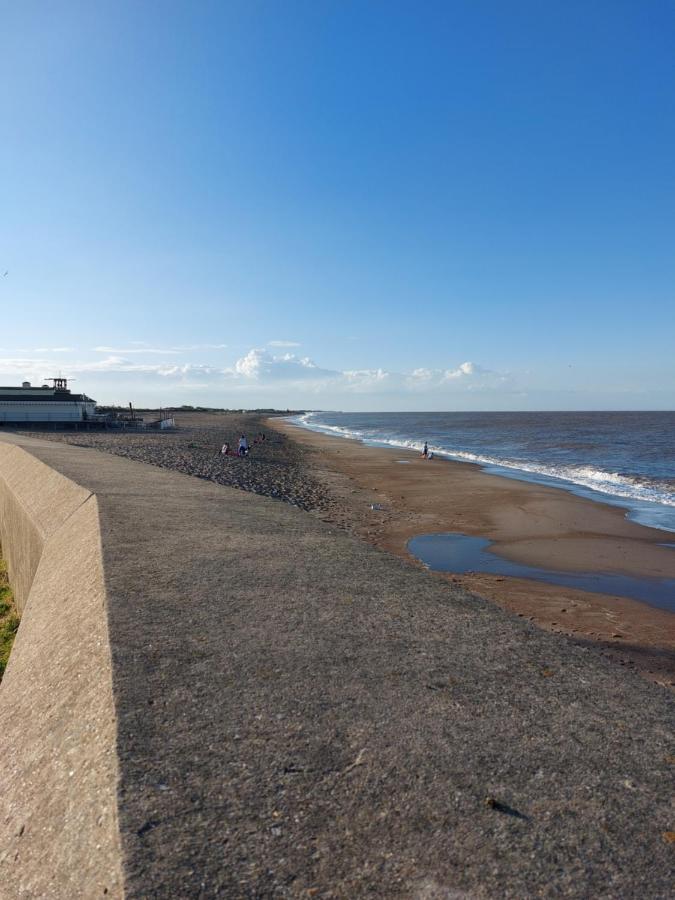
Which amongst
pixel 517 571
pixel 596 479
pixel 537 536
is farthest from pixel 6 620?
pixel 596 479

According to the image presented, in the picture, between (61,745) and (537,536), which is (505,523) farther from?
(61,745)

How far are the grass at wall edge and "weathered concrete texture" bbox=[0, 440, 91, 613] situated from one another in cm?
17

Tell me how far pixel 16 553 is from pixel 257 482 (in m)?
12.6

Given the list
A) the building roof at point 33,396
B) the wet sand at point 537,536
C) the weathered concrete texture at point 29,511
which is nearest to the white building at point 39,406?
the building roof at point 33,396

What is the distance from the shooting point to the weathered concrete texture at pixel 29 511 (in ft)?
23.5

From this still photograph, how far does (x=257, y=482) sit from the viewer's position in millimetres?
20969

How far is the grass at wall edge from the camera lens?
6.55 meters

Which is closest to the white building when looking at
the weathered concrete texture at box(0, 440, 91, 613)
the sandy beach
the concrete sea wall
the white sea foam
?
the sandy beach

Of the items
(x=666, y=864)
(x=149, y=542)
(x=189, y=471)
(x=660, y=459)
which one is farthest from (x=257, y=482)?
(x=660, y=459)

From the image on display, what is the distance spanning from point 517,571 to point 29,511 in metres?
9.12

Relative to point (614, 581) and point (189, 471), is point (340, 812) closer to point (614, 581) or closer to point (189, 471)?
point (614, 581)

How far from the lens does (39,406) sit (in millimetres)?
46406

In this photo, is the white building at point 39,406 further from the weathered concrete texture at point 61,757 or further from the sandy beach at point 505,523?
the weathered concrete texture at point 61,757

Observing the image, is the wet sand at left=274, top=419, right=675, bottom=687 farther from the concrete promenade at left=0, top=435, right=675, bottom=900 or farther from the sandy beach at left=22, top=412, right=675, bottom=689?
the concrete promenade at left=0, top=435, right=675, bottom=900
